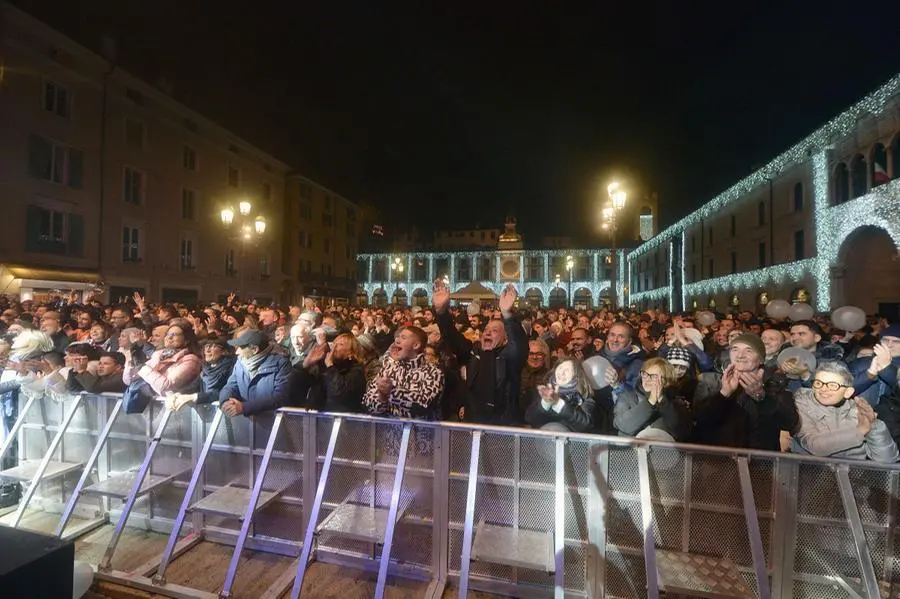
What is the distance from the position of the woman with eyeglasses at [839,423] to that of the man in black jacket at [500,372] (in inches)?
92.6

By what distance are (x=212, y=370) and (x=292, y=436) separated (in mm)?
1169

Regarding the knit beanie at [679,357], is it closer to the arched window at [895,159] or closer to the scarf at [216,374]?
the scarf at [216,374]

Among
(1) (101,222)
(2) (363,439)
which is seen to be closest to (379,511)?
(2) (363,439)

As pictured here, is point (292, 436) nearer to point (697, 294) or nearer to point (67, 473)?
point (67, 473)

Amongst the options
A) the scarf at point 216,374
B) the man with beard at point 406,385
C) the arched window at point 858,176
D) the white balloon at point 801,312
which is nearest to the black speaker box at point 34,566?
the man with beard at point 406,385

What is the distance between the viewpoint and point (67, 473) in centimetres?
465

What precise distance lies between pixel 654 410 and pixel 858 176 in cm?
1998

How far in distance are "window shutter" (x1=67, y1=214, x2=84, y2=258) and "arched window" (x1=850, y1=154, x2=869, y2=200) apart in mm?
32439

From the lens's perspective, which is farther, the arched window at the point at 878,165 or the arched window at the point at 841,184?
the arched window at the point at 841,184

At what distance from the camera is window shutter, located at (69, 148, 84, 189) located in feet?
64.4

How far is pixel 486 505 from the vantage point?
3.57 meters

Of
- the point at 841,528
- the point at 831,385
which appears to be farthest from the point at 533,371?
the point at 841,528

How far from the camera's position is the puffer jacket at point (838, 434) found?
303cm

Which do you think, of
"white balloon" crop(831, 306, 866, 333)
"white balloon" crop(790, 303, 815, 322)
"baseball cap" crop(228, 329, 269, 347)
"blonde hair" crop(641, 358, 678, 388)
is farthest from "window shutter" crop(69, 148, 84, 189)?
"white balloon" crop(790, 303, 815, 322)
